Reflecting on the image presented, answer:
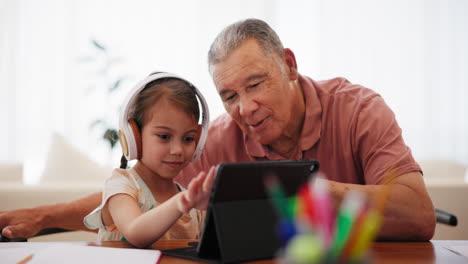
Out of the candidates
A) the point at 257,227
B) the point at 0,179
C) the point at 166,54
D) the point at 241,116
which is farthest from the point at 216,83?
the point at 166,54

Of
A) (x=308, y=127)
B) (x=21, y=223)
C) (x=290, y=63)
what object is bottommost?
(x=21, y=223)

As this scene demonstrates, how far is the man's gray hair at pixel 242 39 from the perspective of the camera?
1.58 metres

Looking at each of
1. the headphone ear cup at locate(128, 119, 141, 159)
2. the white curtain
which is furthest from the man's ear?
the white curtain

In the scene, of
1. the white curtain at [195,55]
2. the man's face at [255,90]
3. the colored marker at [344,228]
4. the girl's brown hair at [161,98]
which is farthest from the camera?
the white curtain at [195,55]

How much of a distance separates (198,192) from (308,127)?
1.00 meters

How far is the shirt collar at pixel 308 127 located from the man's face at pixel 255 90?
0.29 feet

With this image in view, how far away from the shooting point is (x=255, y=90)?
1.57m

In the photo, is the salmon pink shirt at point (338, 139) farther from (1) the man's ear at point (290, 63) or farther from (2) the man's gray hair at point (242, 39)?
(2) the man's gray hair at point (242, 39)

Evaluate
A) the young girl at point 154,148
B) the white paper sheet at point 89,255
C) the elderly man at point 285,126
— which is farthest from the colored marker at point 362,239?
the elderly man at point 285,126

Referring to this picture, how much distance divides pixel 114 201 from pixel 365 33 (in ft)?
14.2

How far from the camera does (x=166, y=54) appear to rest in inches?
187

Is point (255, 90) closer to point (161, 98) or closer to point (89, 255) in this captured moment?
point (161, 98)

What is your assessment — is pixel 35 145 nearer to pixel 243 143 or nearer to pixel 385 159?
pixel 243 143

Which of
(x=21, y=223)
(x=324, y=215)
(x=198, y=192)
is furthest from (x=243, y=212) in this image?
(x=21, y=223)
